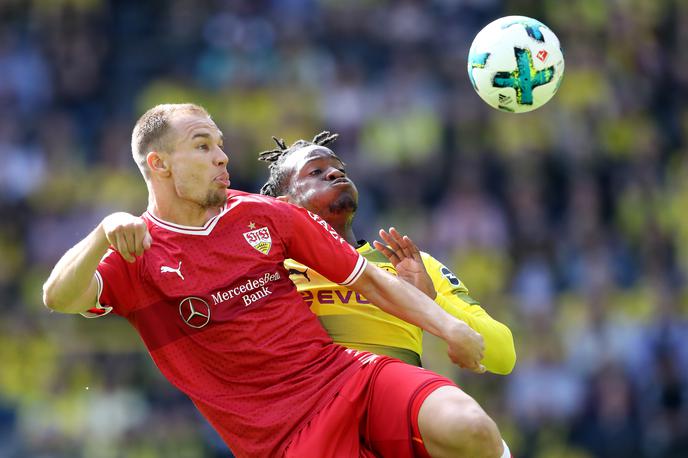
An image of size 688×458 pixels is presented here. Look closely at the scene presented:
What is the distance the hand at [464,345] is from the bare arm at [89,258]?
4.45ft

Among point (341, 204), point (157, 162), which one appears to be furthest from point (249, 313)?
point (341, 204)

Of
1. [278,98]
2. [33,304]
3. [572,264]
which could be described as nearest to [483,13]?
[278,98]

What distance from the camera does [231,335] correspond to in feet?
17.6

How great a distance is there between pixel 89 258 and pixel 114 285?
0.36m

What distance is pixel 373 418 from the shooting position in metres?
5.35

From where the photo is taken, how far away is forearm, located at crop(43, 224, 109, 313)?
16.4ft

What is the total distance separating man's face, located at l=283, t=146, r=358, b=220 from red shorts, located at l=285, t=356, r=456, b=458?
4.08 ft

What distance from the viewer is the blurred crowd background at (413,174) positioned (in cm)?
1218

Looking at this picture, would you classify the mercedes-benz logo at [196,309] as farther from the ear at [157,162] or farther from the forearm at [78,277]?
the ear at [157,162]

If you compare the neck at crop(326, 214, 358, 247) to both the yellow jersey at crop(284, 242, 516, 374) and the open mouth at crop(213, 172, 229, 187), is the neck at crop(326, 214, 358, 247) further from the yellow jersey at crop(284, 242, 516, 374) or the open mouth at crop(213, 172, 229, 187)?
the open mouth at crop(213, 172, 229, 187)

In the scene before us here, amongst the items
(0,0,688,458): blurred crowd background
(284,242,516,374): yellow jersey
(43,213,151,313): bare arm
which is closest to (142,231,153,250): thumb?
(43,213,151,313): bare arm

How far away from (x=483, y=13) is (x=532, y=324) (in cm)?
497

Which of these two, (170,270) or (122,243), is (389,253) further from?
(122,243)

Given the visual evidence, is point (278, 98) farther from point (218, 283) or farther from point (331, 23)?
point (218, 283)
